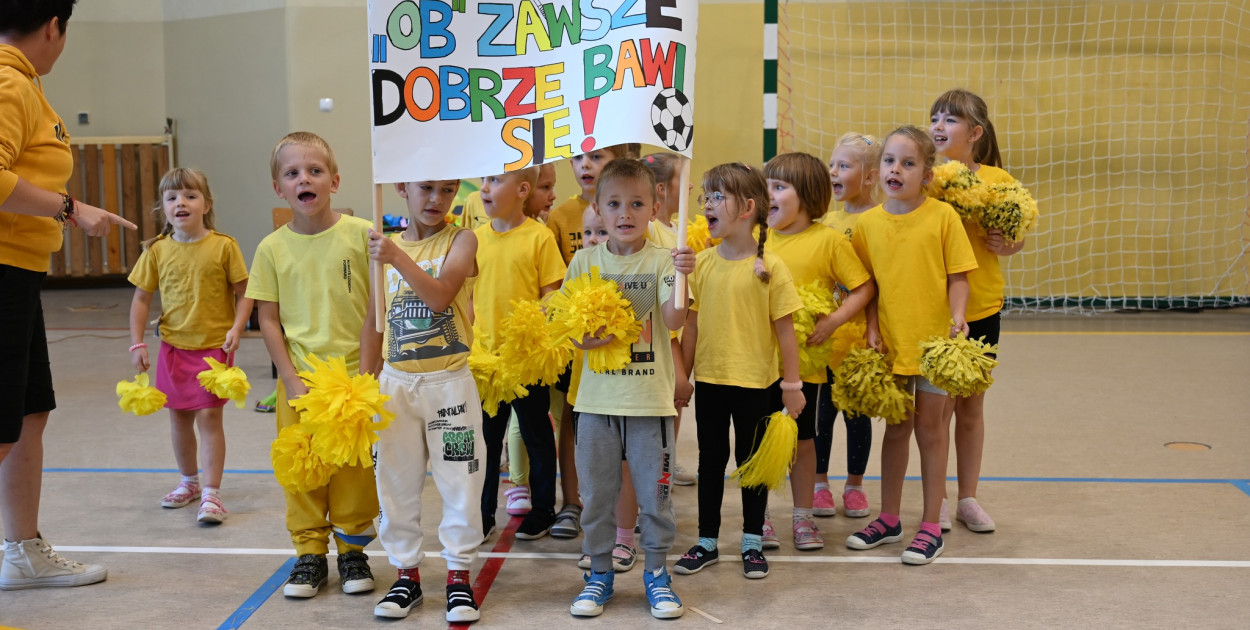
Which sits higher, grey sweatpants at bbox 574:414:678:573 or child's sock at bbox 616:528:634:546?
grey sweatpants at bbox 574:414:678:573

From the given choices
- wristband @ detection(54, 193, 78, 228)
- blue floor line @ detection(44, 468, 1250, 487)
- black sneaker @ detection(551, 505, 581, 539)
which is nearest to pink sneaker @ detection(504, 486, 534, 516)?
black sneaker @ detection(551, 505, 581, 539)

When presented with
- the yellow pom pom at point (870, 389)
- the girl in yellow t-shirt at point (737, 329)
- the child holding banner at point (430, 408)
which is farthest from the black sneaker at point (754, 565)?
the child holding banner at point (430, 408)

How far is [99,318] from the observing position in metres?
9.90

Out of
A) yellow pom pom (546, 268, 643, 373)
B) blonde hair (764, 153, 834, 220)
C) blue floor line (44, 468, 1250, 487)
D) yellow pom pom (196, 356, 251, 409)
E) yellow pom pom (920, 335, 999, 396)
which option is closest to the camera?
yellow pom pom (546, 268, 643, 373)

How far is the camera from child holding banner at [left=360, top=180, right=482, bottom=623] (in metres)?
3.33

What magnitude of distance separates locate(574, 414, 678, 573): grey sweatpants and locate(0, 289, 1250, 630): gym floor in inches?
9.6

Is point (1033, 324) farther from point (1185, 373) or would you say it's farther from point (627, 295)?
point (627, 295)

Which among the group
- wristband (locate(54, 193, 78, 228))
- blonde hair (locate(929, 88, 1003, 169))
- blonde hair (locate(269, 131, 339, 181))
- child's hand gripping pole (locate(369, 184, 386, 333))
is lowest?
child's hand gripping pole (locate(369, 184, 386, 333))

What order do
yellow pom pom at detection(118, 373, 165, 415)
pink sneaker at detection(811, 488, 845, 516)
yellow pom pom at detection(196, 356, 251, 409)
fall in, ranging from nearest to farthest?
yellow pom pom at detection(196, 356, 251, 409)
yellow pom pom at detection(118, 373, 165, 415)
pink sneaker at detection(811, 488, 845, 516)

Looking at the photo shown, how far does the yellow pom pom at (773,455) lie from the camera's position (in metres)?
3.60

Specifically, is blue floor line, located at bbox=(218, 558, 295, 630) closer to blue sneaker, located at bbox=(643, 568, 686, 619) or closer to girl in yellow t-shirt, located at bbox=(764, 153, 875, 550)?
blue sneaker, located at bbox=(643, 568, 686, 619)

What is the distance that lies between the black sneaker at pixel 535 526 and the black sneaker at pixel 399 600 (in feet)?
2.48

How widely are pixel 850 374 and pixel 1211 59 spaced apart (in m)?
7.71

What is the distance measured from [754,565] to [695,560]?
21cm
